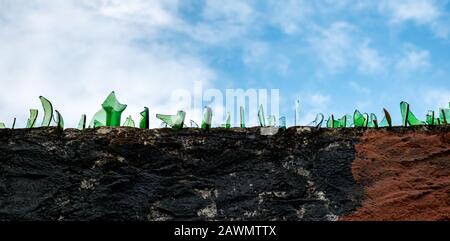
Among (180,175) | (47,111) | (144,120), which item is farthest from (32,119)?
(180,175)

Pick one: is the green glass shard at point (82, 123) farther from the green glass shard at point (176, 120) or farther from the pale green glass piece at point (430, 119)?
the pale green glass piece at point (430, 119)

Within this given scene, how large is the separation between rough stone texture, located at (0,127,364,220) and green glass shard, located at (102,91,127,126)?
0.09 metres

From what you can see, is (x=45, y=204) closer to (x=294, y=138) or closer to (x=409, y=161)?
(x=294, y=138)

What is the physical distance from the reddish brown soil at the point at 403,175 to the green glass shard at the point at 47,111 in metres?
1.50

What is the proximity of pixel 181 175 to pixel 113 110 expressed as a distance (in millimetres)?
533

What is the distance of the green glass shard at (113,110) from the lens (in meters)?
3.50

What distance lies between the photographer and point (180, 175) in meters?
3.26

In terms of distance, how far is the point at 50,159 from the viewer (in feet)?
11.0

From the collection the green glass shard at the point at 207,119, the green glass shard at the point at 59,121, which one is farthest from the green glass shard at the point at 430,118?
the green glass shard at the point at 59,121
